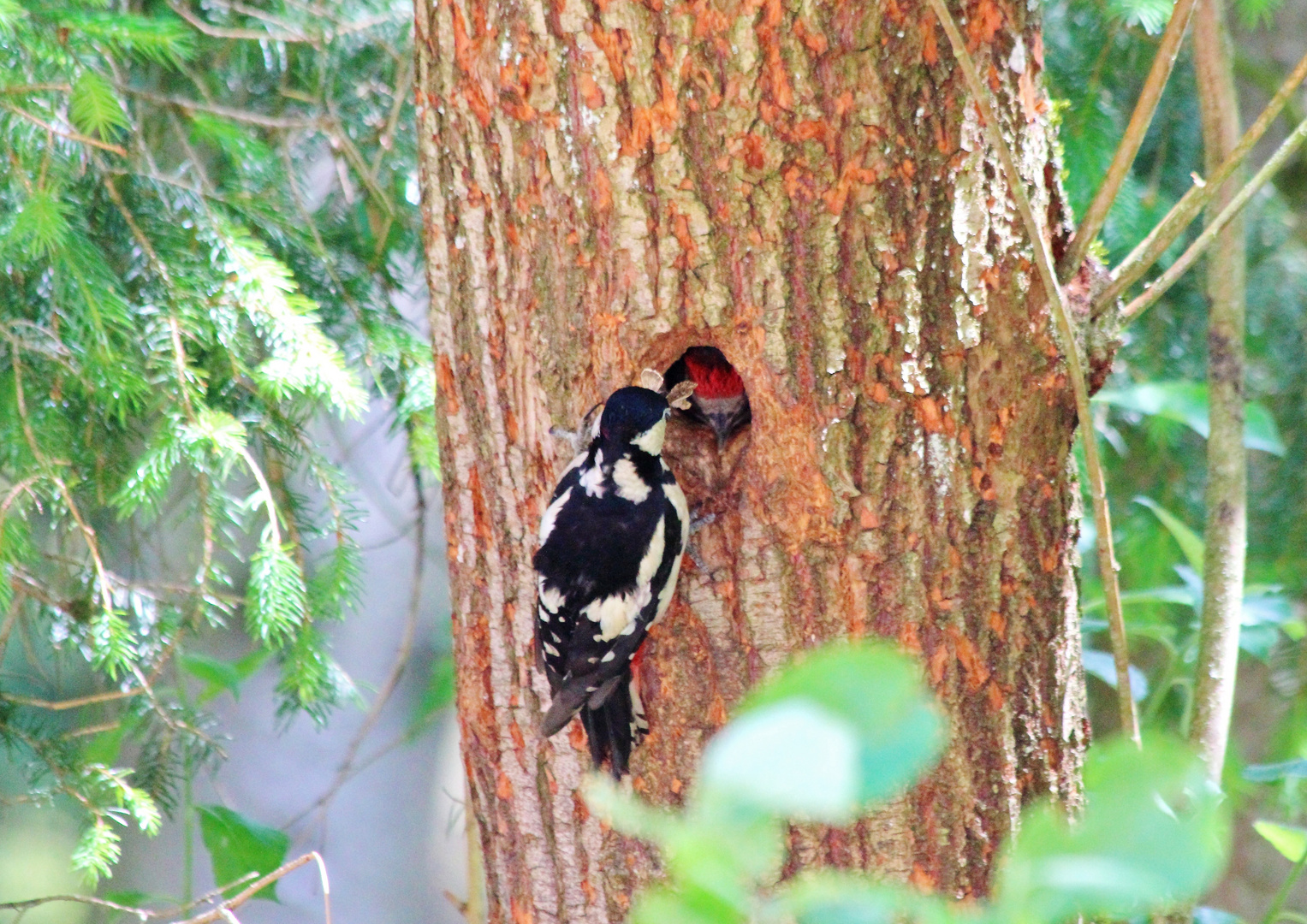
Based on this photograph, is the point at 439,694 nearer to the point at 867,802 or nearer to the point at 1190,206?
the point at 1190,206

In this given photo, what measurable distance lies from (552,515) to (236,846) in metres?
1.04

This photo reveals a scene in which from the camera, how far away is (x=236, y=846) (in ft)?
6.43

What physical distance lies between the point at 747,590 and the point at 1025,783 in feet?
1.39

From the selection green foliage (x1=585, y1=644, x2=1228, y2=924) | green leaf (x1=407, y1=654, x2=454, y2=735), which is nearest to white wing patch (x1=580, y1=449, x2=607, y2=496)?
green foliage (x1=585, y1=644, x2=1228, y2=924)

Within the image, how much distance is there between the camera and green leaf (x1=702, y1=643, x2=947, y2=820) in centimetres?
33

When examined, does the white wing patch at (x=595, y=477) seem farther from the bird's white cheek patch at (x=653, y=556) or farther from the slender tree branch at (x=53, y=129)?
the slender tree branch at (x=53, y=129)

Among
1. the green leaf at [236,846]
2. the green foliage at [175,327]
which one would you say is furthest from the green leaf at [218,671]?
the green leaf at [236,846]

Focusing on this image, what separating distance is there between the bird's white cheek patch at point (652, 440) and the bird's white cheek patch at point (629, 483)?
3 cm

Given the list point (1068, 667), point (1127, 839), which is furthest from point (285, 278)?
point (1127, 839)

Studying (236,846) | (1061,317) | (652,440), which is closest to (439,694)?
(236,846)

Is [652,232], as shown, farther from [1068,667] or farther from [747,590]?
[1068,667]

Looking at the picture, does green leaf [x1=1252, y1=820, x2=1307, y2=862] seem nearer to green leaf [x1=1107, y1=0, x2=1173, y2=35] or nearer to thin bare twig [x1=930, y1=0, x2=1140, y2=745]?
thin bare twig [x1=930, y1=0, x2=1140, y2=745]

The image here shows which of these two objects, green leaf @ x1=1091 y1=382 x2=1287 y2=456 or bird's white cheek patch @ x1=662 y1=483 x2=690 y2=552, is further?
green leaf @ x1=1091 y1=382 x2=1287 y2=456

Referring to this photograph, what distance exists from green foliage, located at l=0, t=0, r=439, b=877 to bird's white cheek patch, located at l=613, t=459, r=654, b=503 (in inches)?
17.8
